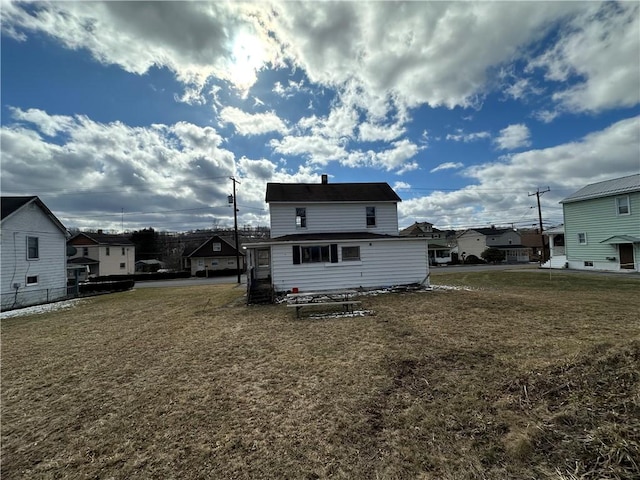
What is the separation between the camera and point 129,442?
12.3 feet

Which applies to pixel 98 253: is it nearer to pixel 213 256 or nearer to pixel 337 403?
pixel 213 256

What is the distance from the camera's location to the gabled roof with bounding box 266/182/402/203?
17.8 metres

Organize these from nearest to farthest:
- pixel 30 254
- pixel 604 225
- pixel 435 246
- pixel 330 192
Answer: pixel 30 254
pixel 330 192
pixel 604 225
pixel 435 246

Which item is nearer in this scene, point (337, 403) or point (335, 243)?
point (337, 403)

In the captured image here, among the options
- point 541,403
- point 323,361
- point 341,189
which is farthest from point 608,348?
point 341,189

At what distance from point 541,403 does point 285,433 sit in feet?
10.9

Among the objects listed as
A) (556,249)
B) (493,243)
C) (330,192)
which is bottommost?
(556,249)

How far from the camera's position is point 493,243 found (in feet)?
185

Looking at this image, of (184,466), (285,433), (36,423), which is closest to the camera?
(184,466)

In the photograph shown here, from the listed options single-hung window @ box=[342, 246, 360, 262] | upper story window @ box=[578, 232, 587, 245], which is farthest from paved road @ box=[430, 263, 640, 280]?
single-hung window @ box=[342, 246, 360, 262]

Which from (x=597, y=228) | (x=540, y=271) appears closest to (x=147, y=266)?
(x=540, y=271)

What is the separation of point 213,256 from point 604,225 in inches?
1689

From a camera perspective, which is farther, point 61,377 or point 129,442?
point 61,377

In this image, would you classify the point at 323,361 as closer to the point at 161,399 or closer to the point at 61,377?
the point at 161,399
